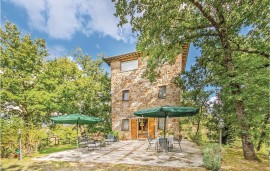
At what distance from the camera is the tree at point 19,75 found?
12047 mm

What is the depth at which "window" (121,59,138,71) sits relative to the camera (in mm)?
16500

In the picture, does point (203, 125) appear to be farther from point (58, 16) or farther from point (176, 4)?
point (58, 16)

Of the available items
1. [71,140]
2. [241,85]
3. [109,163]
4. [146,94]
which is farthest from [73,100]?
[241,85]

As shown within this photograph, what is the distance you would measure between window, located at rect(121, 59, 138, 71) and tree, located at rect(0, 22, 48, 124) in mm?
7994

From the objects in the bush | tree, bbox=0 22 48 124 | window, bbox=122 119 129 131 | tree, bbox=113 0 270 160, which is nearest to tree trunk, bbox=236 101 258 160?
tree, bbox=113 0 270 160

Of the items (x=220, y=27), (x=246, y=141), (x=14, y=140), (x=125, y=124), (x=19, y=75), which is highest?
(x=220, y=27)

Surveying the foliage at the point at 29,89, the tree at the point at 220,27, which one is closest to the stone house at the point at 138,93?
the foliage at the point at 29,89

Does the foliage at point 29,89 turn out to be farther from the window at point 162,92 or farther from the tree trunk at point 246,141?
the tree trunk at point 246,141

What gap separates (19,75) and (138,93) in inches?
422

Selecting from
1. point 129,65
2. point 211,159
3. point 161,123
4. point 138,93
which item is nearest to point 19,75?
point 129,65

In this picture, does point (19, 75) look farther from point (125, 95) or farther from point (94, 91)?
point (125, 95)

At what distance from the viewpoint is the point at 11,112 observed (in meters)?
13.0

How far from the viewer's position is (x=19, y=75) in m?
12.8

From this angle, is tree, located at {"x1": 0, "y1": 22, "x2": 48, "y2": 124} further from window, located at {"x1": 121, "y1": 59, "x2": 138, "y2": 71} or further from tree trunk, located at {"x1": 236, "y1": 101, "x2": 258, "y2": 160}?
tree trunk, located at {"x1": 236, "y1": 101, "x2": 258, "y2": 160}
